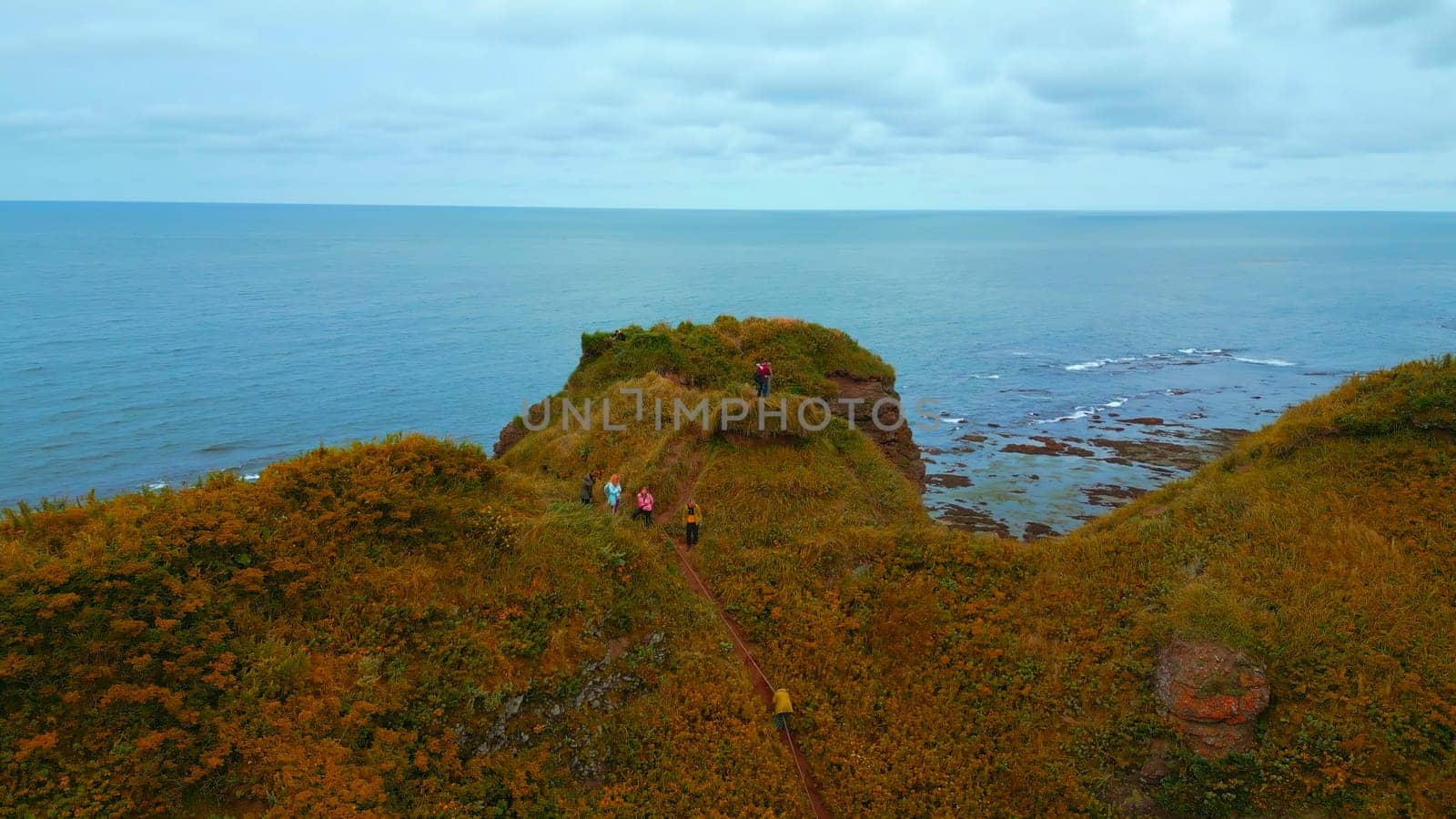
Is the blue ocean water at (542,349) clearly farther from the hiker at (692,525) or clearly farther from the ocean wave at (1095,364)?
the hiker at (692,525)

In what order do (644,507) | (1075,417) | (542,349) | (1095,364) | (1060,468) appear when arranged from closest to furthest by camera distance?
1. (644,507)
2. (1060,468)
3. (1075,417)
4. (1095,364)
5. (542,349)

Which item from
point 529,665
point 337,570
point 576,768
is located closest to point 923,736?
point 576,768

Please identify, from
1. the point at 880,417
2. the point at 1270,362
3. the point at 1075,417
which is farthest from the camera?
→ the point at 1270,362

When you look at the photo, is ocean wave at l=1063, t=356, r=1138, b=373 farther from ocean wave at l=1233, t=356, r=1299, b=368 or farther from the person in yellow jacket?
the person in yellow jacket

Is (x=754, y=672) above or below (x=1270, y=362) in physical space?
below

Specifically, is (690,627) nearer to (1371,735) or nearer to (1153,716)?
(1153,716)

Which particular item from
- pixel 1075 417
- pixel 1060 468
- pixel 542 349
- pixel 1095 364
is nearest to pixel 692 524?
pixel 1060 468

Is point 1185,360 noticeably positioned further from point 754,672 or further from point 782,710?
Result: point 782,710
